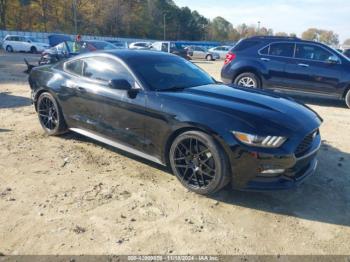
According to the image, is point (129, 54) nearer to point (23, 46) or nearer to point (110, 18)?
point (23, 46)

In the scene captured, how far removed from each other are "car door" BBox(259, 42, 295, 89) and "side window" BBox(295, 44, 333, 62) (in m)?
0.18

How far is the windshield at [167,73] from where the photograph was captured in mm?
4625

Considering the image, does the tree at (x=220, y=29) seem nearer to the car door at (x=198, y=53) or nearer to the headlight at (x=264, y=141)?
the car door at (x=198, y=53)

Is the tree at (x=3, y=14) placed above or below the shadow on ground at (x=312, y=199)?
above

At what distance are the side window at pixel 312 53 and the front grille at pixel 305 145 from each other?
5922 millimetres

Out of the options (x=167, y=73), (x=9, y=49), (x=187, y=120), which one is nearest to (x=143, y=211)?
(x=187, y=120)

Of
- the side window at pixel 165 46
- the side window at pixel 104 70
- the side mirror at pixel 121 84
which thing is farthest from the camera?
the side window at pixel 165 46

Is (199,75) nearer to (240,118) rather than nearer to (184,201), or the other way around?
(240,118)

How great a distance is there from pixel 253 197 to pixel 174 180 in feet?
3.29

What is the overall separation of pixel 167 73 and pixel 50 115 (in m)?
2.36

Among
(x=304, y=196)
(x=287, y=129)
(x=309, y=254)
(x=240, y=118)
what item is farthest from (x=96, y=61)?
(x=309, y=254)

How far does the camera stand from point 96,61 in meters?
5.23

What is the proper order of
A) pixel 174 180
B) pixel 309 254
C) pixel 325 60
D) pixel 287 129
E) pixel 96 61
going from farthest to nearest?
1. pixel 325 60
2. pixel 96 61
3. pixel 174 180
4. pixel 287 129
5. pixel 309 254

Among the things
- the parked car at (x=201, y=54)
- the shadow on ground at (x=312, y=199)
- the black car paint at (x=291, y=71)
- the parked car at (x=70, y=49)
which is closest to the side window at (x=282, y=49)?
the black car paint at (x=291, y=71)
